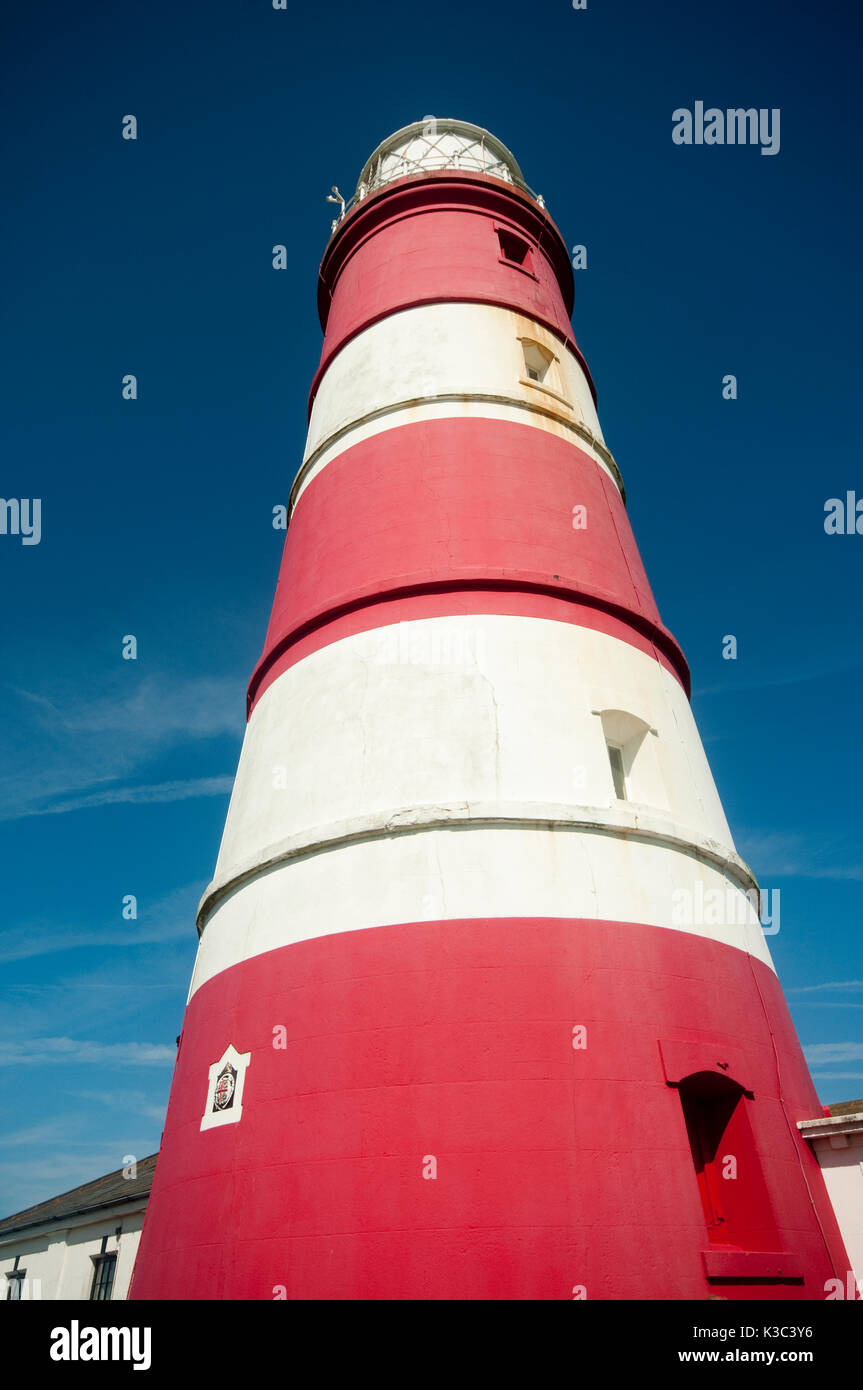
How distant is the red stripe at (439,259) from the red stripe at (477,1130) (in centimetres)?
898

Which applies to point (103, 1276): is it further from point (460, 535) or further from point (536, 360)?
point (536, 360)

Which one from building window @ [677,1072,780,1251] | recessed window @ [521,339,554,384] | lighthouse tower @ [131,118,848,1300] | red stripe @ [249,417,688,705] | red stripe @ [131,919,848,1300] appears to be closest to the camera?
red stripe @ [131,919,848,1300]

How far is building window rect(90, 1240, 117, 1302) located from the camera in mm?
13781

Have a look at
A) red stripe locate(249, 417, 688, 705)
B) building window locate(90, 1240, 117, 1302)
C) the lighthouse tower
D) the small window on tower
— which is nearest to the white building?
building window locate(90, 1240, 117, 1302)

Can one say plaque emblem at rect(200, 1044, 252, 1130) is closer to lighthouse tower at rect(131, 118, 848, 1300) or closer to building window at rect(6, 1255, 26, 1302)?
lighthouse tower at rect(131, 118, 848, 1300)

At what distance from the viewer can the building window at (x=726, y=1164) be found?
5.89 metres

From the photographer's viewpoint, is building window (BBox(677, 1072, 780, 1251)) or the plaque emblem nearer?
building window (BBox(677, 1072, 780, 1251))

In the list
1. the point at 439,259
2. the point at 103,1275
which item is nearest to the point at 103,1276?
the point at 103,1275

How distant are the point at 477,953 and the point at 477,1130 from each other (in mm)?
1126

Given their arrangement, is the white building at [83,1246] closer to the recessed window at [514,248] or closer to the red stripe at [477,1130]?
the red stripe at [477,1130]

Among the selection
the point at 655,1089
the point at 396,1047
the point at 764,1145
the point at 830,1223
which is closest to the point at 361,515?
the point at 396,1047

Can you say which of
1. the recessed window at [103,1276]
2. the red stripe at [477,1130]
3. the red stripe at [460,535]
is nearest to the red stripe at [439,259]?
the red stripe at [460,535]

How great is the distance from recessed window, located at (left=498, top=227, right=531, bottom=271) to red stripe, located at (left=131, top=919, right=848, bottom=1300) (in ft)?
36.3
